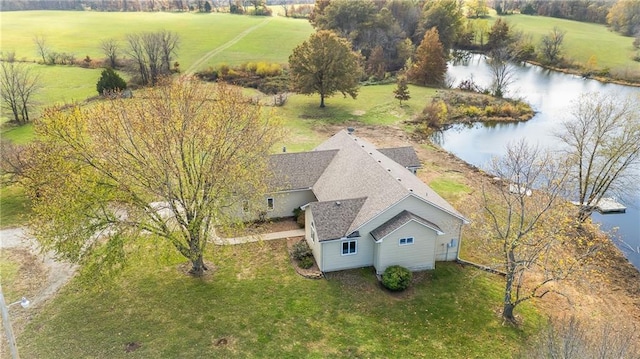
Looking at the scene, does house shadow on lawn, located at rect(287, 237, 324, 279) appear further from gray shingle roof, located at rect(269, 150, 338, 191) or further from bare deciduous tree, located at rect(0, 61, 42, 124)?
bare deciduous tree, located at rect(0, 61, 42, 124)

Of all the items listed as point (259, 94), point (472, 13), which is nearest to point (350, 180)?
point (259, 94)

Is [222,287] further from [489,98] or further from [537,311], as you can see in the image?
[489,98]

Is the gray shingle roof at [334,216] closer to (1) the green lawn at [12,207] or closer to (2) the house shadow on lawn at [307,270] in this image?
(2) the house shadow on lawn at [307,270]

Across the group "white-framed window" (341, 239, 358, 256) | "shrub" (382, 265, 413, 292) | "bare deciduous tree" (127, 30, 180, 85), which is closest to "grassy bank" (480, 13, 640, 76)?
"shrub" (382, 265, 413, 292)

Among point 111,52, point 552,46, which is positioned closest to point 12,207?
point 111,52

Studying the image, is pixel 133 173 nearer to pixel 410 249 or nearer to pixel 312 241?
pixel 312 241

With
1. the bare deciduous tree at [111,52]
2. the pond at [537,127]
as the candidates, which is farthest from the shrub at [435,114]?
the bare deciduous tree at [111,52]
